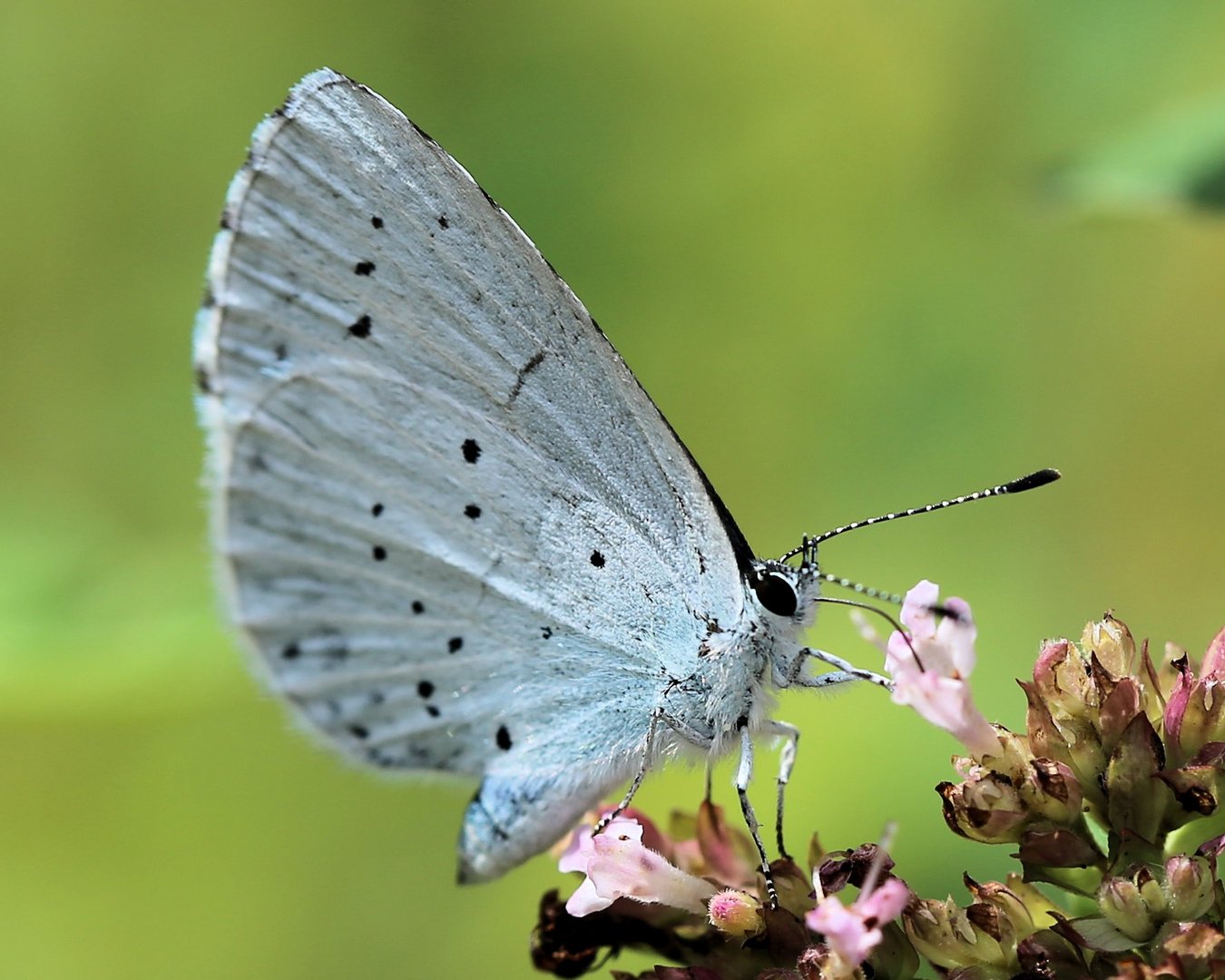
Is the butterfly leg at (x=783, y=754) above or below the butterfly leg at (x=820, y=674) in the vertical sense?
below

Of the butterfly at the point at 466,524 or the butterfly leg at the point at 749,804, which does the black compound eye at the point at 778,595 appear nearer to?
the butterfly at the point at 466,524

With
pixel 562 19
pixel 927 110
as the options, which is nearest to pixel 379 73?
A: pixel 562 19

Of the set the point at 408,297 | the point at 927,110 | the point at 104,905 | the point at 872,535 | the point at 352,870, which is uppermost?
the point at 927,110

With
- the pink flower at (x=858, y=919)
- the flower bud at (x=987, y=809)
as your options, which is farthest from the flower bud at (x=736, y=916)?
the flower bud at (x=987, y=809)

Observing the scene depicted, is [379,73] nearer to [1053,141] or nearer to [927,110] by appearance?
[927,110]

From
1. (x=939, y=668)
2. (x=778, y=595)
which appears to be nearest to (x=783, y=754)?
(x=778, y=595)

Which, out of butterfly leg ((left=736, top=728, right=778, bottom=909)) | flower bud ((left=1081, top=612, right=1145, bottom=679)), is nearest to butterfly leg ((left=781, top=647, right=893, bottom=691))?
butterfly leg ((left=736, top=728, right=778, bottom=909))
